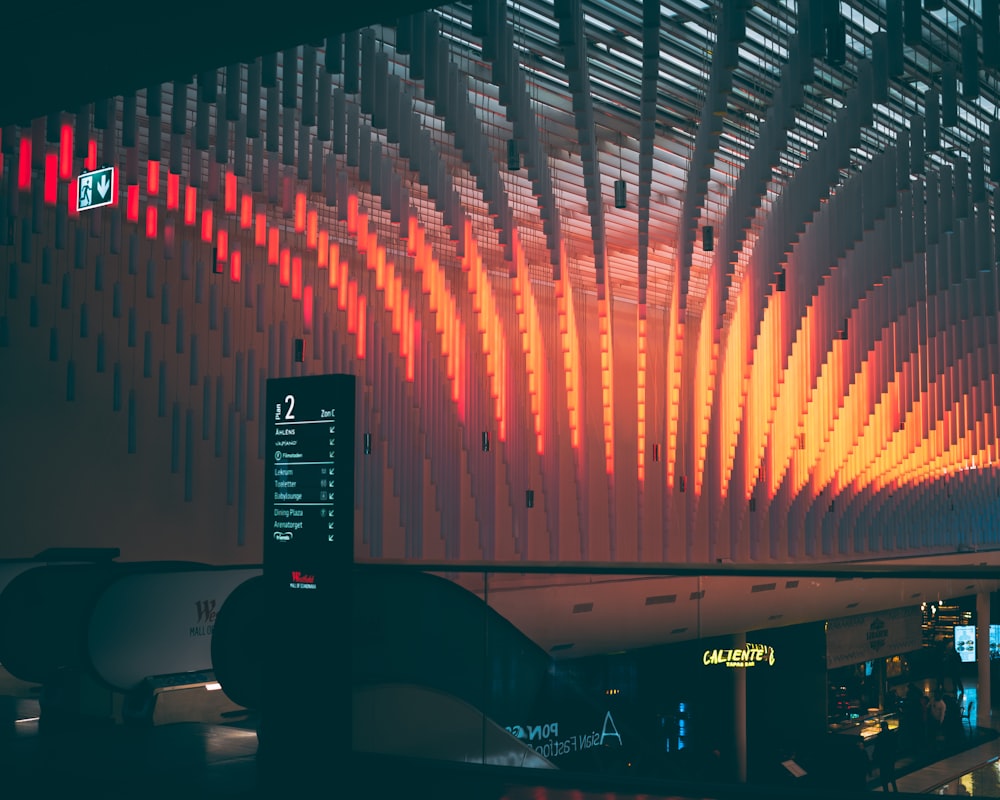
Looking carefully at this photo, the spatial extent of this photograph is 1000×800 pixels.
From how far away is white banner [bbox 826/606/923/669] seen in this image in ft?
16.1

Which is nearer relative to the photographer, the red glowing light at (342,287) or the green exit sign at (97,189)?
the green exit sign at (97,189)

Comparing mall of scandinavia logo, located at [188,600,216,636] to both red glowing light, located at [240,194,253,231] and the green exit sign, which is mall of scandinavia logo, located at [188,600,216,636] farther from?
red glowing light, located at [240,194,253,231]

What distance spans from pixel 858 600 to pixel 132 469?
34.6 ft

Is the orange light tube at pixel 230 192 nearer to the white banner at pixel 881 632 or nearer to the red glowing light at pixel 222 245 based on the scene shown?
the red glowing light at pixel 222 245

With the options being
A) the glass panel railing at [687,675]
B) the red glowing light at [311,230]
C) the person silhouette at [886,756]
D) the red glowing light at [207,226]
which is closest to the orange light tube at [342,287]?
the red glowing light at [311,230]

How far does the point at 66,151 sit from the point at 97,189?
70 cm

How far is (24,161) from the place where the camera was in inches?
302

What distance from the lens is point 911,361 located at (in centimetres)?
1377

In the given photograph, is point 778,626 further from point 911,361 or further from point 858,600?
point 911,361

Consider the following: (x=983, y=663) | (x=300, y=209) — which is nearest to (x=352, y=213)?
(x=300, y=209)

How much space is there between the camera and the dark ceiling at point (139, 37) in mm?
5238

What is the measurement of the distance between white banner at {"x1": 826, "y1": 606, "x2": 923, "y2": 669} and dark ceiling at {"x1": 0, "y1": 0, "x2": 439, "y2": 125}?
10.9 feet

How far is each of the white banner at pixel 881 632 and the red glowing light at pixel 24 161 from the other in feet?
19.2

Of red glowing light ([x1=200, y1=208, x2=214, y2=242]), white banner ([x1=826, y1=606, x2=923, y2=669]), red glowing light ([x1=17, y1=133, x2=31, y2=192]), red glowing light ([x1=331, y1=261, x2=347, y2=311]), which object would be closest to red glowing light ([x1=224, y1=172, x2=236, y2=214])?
red glowing light ([x1=200, y1=208, x2=214, y2=242])
